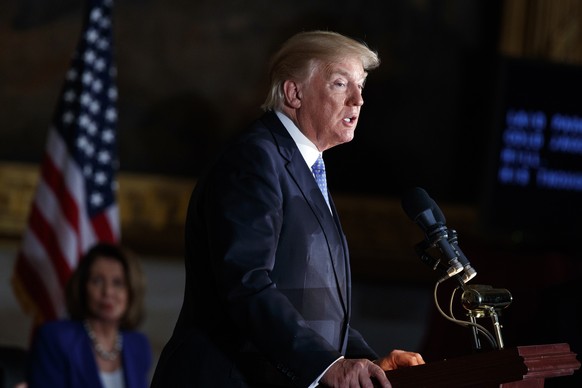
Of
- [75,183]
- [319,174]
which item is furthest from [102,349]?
[319,174]

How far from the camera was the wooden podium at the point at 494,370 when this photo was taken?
2.52 meters

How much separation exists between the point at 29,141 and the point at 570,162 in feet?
11.3

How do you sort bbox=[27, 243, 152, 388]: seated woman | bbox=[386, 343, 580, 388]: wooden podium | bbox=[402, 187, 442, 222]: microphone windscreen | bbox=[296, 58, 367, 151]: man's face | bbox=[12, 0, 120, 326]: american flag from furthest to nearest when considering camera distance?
1. bbox=[12, 0, 120, 326]: american flag
2. bbox=[27, 243, 152, 388]: seated woman
3. bbox=[296, 58, 367, 151]: man's face
4. bbox=[402, 187, 442, 222]: microphone windscreen
5. bbox=[386, 343, 580, 388]: wooden podium

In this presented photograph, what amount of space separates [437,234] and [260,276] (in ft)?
1.41

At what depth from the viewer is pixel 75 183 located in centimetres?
693

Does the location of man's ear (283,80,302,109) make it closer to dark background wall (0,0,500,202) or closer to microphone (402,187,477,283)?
microphone (402,187,477,283)

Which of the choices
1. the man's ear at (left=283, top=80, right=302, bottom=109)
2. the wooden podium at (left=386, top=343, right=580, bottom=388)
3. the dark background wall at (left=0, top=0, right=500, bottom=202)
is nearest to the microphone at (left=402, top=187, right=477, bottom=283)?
the wooden podium at (left=386, top=343, right=580, bottom=388)

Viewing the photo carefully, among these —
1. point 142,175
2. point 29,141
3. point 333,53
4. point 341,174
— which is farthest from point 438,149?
point 333,53

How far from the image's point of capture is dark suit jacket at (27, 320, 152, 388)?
5859 mm

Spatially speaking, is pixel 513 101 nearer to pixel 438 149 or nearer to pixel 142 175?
pixel 438 149

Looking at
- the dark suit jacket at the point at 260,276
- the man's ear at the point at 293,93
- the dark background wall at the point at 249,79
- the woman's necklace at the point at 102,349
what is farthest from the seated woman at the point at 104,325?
the man's ear at the point at 293,93

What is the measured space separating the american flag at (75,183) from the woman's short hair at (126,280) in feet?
1.93

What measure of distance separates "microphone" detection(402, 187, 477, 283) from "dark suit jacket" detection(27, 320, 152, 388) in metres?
3.46

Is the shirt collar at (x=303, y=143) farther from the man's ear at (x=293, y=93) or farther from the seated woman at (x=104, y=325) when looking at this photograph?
the seated woman at (x=104, y=325)
